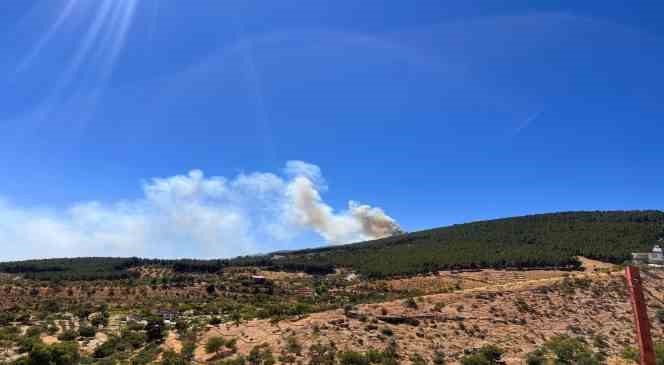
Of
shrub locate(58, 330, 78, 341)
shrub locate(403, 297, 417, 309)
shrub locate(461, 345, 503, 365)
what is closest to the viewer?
shrub locate(461, 345, 503, 365)

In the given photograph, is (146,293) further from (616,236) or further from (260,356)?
(616,236)

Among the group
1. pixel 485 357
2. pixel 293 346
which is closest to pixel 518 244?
pixel 485 357

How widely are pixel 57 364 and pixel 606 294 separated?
141ft

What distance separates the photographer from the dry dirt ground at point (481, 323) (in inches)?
1069

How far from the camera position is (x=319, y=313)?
106ft

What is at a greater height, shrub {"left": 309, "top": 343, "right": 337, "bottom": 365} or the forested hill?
the forested hill

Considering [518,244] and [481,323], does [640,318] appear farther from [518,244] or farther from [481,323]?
[518,244]

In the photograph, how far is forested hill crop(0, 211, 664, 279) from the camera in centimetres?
8875

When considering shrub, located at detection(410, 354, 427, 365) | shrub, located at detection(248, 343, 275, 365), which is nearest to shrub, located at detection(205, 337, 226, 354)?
shrub, located at detection(248, 343, 275, 365)

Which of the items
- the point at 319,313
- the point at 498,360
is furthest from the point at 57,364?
the point at 498,360

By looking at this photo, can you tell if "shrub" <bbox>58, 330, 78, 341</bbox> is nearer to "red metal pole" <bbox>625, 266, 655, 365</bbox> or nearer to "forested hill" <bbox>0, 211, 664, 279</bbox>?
"red metal pole" <bbox>625, 266, 655, 365</bbox>

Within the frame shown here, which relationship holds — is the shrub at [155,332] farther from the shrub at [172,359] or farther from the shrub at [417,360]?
the shrub at [417,360]

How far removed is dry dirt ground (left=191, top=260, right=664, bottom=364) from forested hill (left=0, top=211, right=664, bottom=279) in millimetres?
44142

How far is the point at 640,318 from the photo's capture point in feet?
20.9
